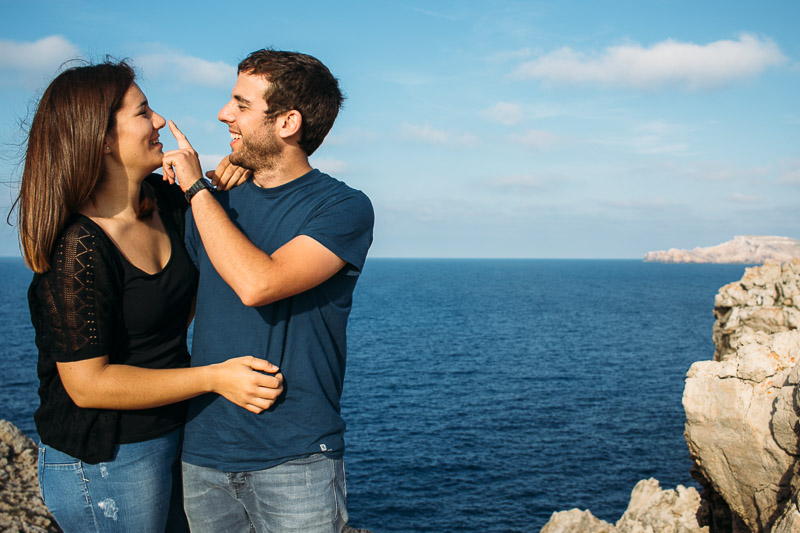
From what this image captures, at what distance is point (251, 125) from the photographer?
302 cm

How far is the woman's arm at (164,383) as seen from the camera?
2.65 m

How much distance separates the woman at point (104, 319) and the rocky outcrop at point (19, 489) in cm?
557

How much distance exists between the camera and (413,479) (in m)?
29.8

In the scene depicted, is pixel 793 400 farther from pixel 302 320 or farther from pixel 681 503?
pixel 681 503

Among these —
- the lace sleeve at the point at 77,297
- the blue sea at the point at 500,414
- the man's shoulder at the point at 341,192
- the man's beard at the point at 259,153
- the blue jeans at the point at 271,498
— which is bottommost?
the blue sea at the point at 500,414

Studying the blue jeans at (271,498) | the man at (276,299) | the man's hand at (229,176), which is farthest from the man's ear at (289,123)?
the blue jeans at (271,498)

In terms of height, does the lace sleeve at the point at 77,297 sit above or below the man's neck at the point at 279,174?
below

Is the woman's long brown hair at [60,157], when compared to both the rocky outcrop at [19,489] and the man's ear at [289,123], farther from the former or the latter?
the rocky outcrop at [19,489]

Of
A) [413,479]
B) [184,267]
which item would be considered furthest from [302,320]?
[413,479]

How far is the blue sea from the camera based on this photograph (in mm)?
28119

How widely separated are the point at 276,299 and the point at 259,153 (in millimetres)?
855

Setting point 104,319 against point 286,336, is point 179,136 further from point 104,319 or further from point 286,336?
point 286,336

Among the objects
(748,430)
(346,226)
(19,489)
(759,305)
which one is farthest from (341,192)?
(759,305)

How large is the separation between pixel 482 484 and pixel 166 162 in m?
29.4
